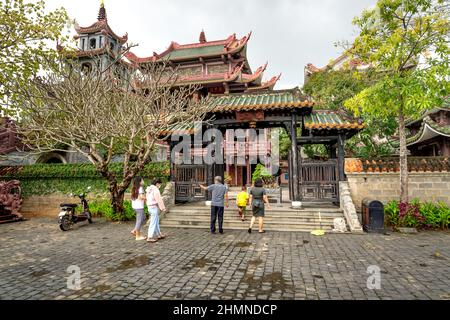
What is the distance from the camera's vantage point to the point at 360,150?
16.9 m

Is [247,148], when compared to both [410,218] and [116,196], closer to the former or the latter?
[116,196]

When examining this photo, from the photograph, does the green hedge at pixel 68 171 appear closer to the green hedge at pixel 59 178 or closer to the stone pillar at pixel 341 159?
the green hedge at pixel 59 178

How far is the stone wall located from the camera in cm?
877

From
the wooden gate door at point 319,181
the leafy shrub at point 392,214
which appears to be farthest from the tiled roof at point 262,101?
the leafy shrub at point 392,214

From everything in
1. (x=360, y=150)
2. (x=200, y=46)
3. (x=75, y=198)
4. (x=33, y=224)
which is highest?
(x=200, y=46)

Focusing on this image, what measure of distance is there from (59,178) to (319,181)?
13.2 metres

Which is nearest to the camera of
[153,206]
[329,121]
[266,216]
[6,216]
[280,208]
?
[153,206]

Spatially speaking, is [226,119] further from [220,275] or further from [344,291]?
[344,291]

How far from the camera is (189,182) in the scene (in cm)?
999

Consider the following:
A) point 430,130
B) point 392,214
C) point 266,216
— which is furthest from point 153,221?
point 430,130

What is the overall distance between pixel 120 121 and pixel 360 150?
53.2 feet

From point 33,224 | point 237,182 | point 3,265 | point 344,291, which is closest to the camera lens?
point 344,291

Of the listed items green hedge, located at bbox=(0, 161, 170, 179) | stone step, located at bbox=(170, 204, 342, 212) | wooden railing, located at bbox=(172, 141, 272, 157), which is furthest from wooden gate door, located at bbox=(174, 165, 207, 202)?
wooden railing, located at bbox=(172, 141, 272, 157)
